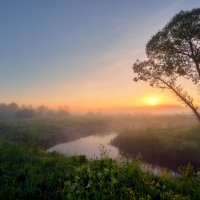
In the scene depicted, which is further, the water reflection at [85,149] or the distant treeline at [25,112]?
the distant treeline at [25,112]

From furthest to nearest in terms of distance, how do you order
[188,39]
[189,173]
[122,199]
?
[188,39], [189,173], [122,199]

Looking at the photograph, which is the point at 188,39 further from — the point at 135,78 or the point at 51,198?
the point at 51,198

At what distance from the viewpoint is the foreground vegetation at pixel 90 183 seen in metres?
9.22

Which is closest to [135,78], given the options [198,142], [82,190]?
[82,190]

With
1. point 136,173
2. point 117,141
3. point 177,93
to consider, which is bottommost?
point 117,141

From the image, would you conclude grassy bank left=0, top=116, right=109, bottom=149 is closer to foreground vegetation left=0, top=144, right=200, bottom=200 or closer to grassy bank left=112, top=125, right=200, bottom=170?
foreground vegetation left=0, top=144, right=200, bottom=200

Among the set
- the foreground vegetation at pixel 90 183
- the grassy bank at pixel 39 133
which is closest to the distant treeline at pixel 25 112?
the grassy bank at pixel 39 133

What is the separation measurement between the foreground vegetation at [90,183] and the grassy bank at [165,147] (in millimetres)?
16329

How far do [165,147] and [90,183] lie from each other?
3069cm

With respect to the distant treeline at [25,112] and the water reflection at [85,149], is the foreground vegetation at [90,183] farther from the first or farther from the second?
the distant treeline at [25,112]

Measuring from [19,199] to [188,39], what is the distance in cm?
1430

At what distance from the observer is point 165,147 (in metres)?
38.7

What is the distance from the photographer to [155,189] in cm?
1006

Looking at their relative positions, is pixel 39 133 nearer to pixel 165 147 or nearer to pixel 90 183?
pixel 165 147
